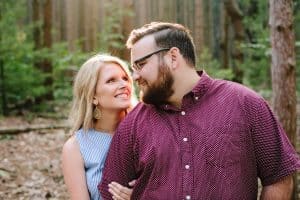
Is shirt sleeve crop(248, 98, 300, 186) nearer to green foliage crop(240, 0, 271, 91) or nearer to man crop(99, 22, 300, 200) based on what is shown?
man crop(99, 22, 300, 200)

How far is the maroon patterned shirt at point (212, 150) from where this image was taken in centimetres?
306

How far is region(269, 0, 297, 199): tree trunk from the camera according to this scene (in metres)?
5.40

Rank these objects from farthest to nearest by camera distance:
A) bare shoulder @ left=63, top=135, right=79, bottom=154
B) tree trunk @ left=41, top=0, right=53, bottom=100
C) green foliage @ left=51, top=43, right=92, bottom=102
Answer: tree trunk @ left=41, top=0, right=53, bottom=100 → green foliage @ left=51, top=43, right=92, bottom=102 → bare shoulder @ left=63, top=135, right=79, bottom=154

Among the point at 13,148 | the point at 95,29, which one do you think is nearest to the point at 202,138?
the point at 13,148

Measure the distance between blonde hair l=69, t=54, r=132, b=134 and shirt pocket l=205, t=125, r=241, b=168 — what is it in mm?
933

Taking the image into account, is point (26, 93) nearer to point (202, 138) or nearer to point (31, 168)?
point (31, 168)

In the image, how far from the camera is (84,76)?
376cm

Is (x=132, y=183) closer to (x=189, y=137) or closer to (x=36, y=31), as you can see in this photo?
(x=189, y=137)

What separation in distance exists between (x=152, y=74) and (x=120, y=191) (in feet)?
2.45

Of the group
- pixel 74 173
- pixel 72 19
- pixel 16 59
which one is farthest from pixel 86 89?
pixel 72 19

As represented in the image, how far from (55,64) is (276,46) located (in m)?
10.00

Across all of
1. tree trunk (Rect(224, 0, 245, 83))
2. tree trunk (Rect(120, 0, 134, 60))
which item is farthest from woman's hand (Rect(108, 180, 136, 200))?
tree trunk (Rect(224, 0, 245, 83))

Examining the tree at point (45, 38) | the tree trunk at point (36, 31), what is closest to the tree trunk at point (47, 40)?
the tree at point (45, 38)

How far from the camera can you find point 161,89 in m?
3.21
